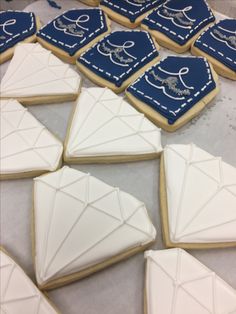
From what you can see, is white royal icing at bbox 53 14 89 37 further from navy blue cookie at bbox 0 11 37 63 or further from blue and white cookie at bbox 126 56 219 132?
blue and white cookie at bbox 126 56 219 132

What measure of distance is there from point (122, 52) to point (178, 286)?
93cm

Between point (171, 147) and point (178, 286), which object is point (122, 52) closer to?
point (171, 147)

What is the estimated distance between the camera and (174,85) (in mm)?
1315

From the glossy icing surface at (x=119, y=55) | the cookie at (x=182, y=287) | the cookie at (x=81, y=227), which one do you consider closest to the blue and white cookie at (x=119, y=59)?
the glossy icing surface at (x=119, y=55)

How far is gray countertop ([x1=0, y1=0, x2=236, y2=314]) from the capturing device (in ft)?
3.10

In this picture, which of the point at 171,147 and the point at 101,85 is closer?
the point at 171,147

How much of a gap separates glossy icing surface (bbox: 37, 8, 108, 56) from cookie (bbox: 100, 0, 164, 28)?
0.06 metres

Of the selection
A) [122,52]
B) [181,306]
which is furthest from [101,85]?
[181,306]

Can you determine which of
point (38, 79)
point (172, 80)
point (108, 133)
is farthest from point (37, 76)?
point (172, 80)

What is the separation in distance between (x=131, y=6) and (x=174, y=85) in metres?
0.55

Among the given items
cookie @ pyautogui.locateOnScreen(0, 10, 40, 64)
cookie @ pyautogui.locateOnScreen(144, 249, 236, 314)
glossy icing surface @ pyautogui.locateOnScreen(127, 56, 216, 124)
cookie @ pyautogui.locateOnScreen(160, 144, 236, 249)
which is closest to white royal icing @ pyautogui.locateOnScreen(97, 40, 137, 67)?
glossy icing surface @ pyautogui.locateOnScreen(127, 56, 216, 124)

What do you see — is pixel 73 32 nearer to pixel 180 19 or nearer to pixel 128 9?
pixel 128 9

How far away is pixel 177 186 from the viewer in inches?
43.1

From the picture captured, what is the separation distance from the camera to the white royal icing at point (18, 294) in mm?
887
